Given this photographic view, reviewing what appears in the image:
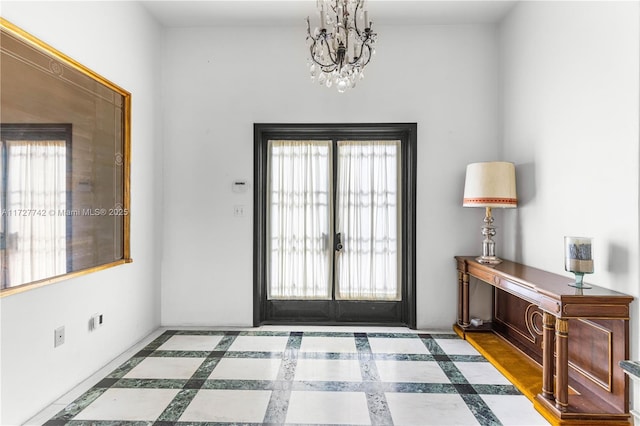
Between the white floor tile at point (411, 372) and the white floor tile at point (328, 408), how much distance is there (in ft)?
1.27

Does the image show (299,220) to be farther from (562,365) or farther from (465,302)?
(562,365)

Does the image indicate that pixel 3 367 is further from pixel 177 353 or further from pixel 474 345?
pixel 474 345

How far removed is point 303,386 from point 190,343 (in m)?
1.43

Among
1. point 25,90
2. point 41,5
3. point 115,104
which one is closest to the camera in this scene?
point 25,90

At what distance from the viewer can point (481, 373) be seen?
2920mm

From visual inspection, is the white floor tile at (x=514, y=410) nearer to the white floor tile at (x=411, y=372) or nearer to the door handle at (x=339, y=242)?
the white floor tile at (x=411, y=372)

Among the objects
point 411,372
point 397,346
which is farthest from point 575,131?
point 397,346

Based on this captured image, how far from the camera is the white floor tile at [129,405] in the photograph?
232cm

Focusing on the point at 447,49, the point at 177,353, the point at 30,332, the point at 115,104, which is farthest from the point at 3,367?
the point at 447,49

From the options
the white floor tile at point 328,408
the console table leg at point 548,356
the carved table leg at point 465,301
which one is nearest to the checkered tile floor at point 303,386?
the white floor tile at point 328,408

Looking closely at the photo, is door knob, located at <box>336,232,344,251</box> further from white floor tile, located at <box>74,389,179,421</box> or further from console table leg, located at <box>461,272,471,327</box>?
white floor tile, located at <box>74,389,179,421</box>

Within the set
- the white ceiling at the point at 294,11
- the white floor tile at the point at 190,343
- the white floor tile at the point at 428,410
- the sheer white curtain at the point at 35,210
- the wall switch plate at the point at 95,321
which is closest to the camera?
the sheer white curtain at the point at 35,210

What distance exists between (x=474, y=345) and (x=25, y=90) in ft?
13.4

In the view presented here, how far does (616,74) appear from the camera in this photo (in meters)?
2.31
